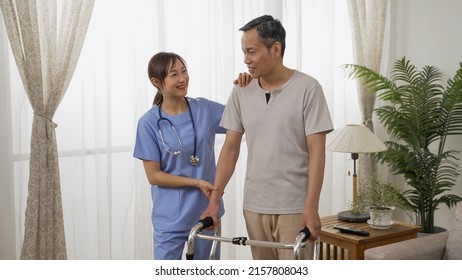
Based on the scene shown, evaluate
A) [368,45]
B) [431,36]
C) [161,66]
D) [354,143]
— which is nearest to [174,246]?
[161,66]

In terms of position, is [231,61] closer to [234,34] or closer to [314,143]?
[234,34]

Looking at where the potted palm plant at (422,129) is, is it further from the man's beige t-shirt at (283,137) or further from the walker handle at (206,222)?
the walker handle at (206,222)

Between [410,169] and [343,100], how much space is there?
2.61ft

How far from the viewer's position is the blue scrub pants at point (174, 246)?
2322 millimetres

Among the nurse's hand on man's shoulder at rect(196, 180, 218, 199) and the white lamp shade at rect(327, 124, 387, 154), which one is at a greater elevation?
the white lamp shade at rect(327, 124, 387, 154)

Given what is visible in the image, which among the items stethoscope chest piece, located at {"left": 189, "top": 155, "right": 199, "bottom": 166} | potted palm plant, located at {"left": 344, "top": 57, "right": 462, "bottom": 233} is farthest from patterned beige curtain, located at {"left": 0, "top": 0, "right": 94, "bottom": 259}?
potted palm plant, located at {"left": 344, "top": 57, "right": 462, "bottom": 233}

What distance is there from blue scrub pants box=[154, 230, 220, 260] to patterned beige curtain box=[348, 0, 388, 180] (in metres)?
2.43

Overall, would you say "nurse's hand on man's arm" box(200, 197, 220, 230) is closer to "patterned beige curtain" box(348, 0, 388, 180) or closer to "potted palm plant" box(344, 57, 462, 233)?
"potted palm plant" box(344, 57, 462, 233)

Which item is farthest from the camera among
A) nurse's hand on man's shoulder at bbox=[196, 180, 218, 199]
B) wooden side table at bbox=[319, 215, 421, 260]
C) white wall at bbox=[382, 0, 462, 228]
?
white wall at bbox=[382, 0, 462, 228]

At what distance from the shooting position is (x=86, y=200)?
3391 mm

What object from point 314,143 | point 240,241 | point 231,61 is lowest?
point 240,241

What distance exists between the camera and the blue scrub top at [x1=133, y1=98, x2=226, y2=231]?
2.36 meters

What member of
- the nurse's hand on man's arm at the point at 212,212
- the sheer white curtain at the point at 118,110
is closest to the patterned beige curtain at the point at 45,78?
the sheer white curtain at the point at 118,110
